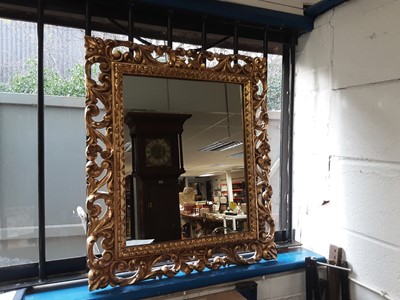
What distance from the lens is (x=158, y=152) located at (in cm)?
118

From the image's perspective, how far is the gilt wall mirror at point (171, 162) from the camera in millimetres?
1075

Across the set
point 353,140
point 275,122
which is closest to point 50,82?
point 275,122

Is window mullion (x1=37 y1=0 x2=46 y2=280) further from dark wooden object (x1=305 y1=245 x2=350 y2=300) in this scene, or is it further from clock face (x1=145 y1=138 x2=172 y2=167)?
dark wooden object (x1=305 y1=245 x2=350 y2=300)

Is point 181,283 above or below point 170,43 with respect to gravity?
below

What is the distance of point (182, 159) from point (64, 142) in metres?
0.49

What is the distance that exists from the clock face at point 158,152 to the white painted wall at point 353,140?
2.32 ft

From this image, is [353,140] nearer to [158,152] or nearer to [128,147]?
[158,152]

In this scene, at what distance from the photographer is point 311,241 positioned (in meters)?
1.46

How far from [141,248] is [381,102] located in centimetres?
103

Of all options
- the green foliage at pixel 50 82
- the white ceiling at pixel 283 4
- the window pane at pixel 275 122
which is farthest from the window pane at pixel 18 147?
the window pane at pixel 275 122

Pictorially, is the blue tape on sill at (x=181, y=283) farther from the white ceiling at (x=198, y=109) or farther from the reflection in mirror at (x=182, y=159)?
the white ceiling at (x=198, y=109)

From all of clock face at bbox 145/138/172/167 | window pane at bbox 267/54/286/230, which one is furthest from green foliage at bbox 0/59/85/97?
window pane at bbox 267/54/286/230

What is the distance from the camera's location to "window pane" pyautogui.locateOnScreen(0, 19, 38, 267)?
1.15m

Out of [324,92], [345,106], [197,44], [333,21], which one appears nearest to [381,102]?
[345,106]
